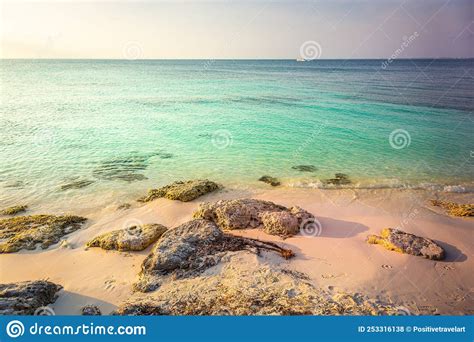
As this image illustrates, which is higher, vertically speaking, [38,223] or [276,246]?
[276,246]

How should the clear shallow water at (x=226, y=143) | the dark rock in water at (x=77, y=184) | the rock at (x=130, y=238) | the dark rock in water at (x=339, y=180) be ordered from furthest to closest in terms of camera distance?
the clear shallow water at (x=226, y=143)
the dark rock in water at (x=339, y=180)
the dark rock in water at (x=77, y=184)
the rock at (x=130, y=238)

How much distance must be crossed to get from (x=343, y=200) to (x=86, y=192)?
9.67 m

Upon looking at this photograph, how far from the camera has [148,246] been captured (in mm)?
8305

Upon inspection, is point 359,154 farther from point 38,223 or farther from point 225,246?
point 38,223

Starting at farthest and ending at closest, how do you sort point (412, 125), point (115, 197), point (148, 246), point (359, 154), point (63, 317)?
1. point (412, 125)
2. point (359, 154)
3. point (115, 197)
4. point (148, 246)
5. point (63, 317)

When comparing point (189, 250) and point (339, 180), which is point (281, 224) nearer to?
point (189, 250)

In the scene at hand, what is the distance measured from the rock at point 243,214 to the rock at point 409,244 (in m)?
2.05

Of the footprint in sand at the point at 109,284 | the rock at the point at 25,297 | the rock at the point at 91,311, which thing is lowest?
the footprint in sand at the point at 109,284

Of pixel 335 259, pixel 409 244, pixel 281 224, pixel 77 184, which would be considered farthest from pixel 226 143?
pixel 409 244

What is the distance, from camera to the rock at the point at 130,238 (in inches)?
320

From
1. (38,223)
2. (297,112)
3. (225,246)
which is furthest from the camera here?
(297,112)

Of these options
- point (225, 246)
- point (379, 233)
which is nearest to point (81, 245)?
point (225, 246)

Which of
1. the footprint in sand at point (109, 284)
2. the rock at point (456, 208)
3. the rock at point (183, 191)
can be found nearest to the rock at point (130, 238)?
the footprint in sand at point (109, 284)

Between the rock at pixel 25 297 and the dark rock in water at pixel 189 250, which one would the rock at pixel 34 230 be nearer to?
the rock at pixel 25 297
